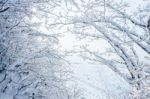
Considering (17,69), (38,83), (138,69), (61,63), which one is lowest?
(38,83)

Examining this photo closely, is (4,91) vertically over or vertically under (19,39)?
under

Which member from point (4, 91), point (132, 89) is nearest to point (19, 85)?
point (4, 91)

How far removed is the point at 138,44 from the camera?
10047 mm

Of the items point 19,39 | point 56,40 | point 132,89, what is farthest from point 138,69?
point 19,39

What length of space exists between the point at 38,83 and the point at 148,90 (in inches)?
228

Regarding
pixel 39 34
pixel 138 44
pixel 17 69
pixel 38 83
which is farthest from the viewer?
pixel 38 83

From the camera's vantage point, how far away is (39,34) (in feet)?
41.0

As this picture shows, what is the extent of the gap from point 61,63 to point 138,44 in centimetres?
421

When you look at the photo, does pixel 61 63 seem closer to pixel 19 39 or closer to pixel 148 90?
pixel 19 39

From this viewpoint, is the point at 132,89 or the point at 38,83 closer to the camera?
the point at 132,89

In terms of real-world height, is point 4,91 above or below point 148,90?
below

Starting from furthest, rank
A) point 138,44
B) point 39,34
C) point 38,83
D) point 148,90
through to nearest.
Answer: point 38,83 < point 39,34 < point 138,44 < point 148,90

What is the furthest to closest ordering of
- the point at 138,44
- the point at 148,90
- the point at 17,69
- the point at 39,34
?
the point at 39,34 → the point at 17,69 → the point at 138,44 → the point at 148,90

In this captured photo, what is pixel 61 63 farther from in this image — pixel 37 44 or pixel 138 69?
pixel 138 69
